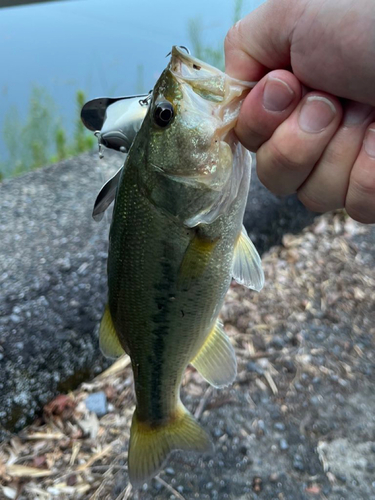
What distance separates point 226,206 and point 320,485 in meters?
1.51

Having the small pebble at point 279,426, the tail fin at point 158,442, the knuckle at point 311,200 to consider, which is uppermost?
the knuckle at point 311,200

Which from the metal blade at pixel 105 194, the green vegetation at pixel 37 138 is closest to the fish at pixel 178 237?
the metal blade at pixel 105 194

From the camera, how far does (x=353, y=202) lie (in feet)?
5.08

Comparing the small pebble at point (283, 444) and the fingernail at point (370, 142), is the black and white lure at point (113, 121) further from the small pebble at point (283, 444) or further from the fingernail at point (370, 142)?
the small pebble at point (283, 444)

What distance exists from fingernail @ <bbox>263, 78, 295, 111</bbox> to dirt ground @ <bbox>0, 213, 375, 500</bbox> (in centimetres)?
171

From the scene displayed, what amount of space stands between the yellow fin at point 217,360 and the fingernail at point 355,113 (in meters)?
0.82

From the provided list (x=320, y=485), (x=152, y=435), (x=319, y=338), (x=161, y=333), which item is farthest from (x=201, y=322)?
(x=319, y=338)

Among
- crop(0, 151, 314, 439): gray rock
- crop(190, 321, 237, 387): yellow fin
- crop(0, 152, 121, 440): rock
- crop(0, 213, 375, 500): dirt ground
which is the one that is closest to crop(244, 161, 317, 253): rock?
crop(0, 151, 314, 439): gray rock

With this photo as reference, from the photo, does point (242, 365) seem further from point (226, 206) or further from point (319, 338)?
point (226, 206)

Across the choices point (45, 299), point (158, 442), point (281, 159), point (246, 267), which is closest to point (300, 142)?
point (281, 159)

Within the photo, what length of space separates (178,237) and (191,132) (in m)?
0.32

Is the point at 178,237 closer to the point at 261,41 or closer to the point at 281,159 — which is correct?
the point at 281,159

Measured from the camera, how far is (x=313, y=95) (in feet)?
4.61

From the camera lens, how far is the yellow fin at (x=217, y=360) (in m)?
1.82
